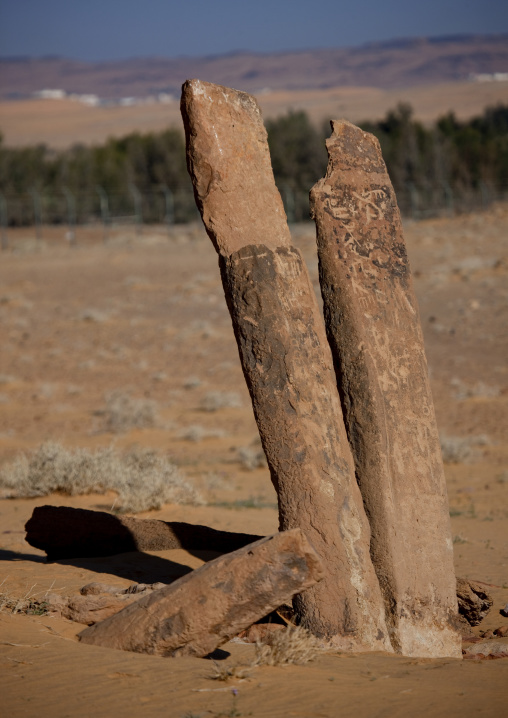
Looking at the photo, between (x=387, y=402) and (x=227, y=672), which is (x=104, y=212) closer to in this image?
(x=387, y=402)

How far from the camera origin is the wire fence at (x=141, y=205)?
42094mm

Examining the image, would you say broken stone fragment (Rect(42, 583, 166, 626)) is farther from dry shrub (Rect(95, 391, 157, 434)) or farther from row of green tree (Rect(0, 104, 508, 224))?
row of green tree (Rect(0, 104, 508, 224))

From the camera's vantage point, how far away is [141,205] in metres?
44.7

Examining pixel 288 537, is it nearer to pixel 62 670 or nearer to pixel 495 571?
pixel 62 670

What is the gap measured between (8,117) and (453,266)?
444ft

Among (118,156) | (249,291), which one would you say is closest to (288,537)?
(249,291)

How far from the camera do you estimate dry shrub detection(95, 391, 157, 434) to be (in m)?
14.9

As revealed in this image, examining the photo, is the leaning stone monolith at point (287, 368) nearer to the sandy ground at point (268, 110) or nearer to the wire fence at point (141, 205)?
the wire fence at point (141, 205)

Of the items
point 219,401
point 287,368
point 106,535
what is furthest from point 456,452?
point 287,368

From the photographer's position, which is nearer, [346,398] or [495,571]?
[346,398]

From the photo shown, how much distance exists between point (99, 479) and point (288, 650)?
5.44 metres

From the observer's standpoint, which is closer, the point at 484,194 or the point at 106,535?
the point at 106,535

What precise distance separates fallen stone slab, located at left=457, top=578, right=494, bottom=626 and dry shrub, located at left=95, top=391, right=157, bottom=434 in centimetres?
904

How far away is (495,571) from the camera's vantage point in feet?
26.6
